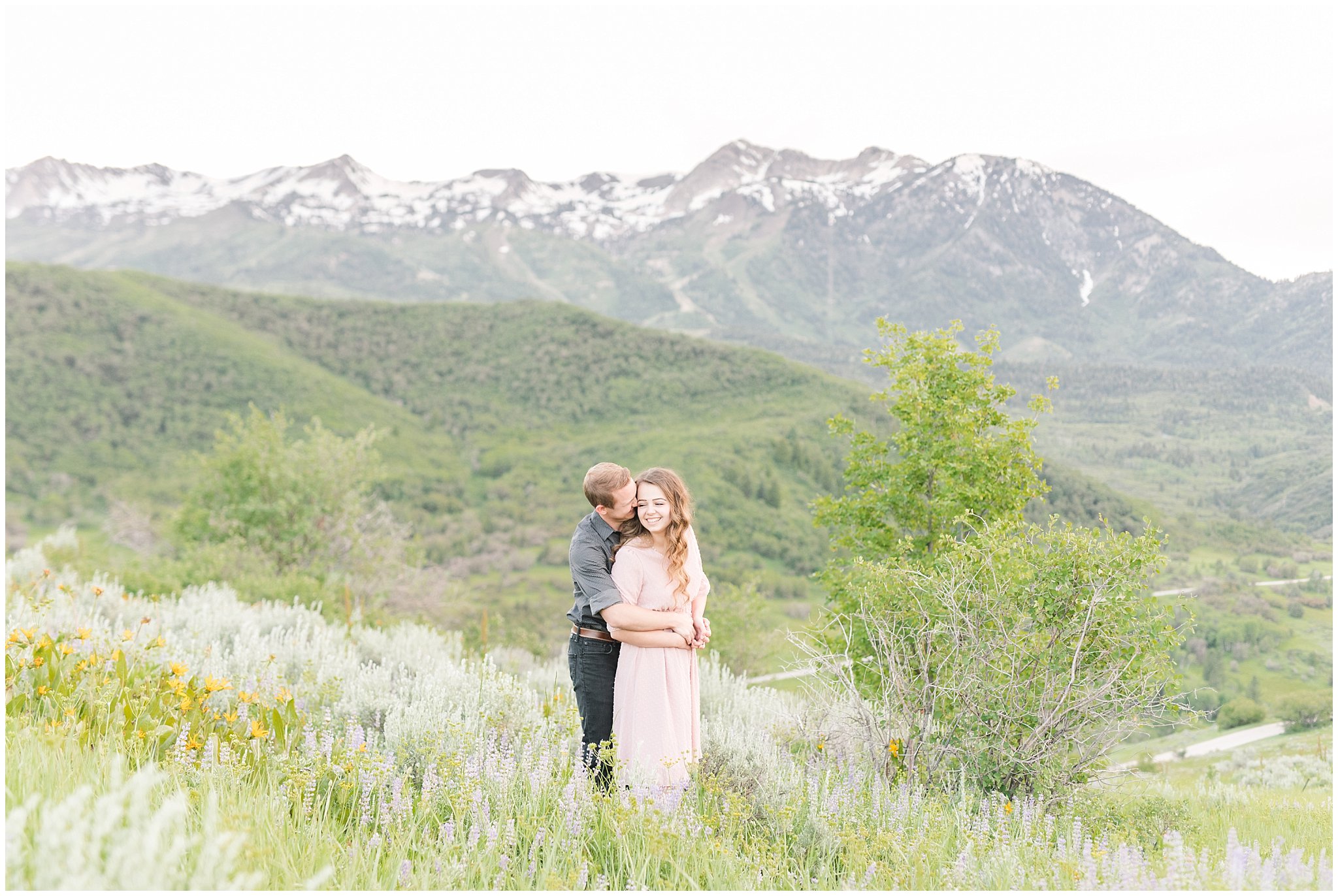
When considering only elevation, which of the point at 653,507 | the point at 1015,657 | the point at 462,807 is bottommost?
the point at 462,807

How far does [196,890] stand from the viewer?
6.67 ft

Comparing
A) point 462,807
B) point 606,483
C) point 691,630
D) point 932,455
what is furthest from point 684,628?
point 932,455

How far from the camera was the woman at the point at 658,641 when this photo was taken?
3742 millimetres

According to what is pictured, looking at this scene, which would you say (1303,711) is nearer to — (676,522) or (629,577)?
(676,522)

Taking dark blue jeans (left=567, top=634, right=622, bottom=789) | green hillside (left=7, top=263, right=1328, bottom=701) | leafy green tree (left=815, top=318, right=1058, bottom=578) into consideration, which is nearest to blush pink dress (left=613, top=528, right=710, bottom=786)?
dark blue jeans (left=567, top=634, right=622, bottom=789)

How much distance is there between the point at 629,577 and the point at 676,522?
1.15 feet

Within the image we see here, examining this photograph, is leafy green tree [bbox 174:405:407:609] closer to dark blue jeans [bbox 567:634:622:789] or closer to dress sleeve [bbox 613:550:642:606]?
dark blue jeans [bbox 567:634:622:789]

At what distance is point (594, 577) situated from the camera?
3756mm

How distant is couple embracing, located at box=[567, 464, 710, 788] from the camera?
3.70 meters

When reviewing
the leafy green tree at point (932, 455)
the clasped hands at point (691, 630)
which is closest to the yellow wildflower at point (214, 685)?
the clasped hands at point (691, 630)

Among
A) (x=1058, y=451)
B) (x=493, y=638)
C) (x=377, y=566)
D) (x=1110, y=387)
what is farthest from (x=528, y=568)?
(x=1110, y=387)

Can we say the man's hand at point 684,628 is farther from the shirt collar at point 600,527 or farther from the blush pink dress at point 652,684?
the shirt collar at point 600,527

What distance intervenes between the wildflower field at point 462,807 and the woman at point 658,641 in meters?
0.27

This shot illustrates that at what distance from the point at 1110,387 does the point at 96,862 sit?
16922 centimetres
